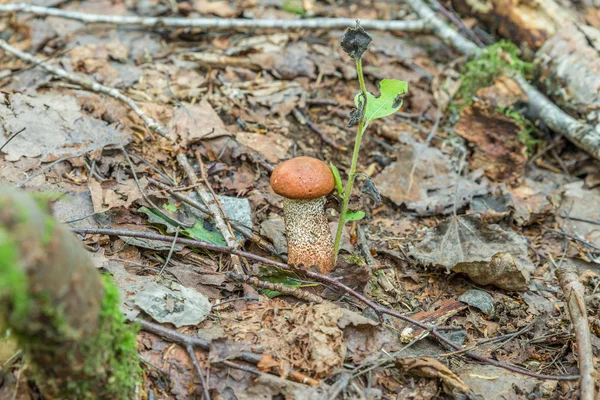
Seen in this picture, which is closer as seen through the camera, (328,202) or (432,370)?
(432,370)

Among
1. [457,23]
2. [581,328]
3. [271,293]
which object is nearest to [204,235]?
[271,293]

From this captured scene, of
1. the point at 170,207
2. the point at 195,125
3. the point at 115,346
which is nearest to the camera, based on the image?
the point at 115,346

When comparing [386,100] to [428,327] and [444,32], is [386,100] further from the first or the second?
[444,32]

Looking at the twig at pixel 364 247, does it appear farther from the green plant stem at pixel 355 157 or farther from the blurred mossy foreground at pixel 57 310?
the blurred mossy foreground at pixel 57 310

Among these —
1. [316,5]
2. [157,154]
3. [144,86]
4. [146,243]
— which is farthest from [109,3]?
[146,243]

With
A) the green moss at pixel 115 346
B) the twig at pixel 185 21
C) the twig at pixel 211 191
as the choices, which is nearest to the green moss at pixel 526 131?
the twig at pixel 185 21

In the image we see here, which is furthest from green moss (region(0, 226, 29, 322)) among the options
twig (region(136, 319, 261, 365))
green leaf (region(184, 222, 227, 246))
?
green leaf (region(184, 222, 227, 246))
